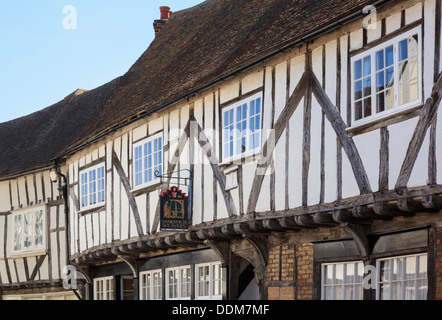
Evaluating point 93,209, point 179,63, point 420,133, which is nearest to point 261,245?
point 420,133

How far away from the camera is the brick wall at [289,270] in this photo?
12203 mm

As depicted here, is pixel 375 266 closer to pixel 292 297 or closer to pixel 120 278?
pixel 292 297

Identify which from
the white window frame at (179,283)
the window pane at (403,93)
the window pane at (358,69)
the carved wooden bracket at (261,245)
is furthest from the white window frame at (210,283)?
the window pane at (403,93)

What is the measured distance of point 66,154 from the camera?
1938 cm

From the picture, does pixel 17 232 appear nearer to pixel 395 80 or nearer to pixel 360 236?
pixel 360 236

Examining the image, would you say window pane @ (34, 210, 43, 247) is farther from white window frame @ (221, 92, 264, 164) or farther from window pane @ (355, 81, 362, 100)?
window pane @ (355, 81, 362, 100)

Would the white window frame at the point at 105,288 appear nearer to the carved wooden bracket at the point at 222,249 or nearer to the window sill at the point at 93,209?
the window sill at the point at 93,209

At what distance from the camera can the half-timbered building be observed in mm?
10102

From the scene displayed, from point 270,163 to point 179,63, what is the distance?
5712mm

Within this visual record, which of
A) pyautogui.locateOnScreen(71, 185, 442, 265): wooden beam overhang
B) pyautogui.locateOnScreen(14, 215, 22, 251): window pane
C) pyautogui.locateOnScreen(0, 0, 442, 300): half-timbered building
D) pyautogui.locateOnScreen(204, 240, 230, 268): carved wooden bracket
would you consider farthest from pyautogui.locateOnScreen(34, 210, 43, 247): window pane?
pyautogui.locateOnScreen(204, 240, 230, 268): carved wooden bracket

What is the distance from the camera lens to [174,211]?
559 inches

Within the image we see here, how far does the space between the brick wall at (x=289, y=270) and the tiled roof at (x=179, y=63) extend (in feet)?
9.37

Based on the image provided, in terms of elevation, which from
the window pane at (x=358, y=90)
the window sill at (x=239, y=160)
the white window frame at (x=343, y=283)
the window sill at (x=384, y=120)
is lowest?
the white window frame at (x=343, y=283)
